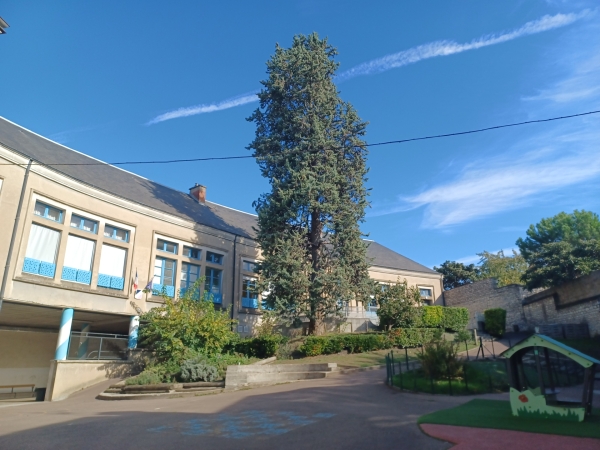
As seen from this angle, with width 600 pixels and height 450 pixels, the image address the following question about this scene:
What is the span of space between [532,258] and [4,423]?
2885cm

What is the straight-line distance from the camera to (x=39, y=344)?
77.2 ft

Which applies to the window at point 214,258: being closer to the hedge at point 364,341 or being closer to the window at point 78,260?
the window at point 78,260

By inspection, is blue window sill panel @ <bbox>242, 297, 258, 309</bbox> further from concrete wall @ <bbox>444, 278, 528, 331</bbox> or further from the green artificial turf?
the green artificial turf

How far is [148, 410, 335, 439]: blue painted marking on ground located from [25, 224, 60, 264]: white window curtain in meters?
13.2

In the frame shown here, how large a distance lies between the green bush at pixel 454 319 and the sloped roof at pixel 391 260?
27.7 ft

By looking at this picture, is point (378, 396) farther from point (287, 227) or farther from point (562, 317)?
point (562, 317)

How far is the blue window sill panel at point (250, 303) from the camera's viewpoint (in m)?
28.4

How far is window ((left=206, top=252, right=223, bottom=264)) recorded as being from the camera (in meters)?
27.5

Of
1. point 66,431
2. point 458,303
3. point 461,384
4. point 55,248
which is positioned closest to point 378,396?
point 461,384

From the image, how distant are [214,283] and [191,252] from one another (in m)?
2.43

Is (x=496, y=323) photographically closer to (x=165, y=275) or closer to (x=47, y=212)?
(x=165, y=275)

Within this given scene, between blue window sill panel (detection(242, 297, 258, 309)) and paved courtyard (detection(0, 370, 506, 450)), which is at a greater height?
blue window sill panel (detection(242, 297, 258, 309))

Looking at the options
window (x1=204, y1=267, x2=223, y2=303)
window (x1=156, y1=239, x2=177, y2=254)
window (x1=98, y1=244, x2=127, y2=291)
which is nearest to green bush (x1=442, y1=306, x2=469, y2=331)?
window (x1=204, y1=267, x2=223, y2=303)

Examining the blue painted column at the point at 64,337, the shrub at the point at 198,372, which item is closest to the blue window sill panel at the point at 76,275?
the blue painted column at the point at 64,337
